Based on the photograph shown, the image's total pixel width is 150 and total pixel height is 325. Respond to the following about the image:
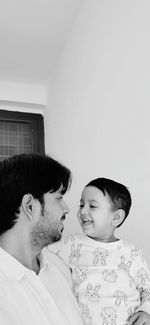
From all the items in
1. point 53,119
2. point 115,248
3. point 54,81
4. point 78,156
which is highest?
point 54,81

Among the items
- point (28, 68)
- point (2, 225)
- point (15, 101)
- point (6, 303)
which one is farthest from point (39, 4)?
point (6, 303)

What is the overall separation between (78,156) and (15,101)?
2.41 ft

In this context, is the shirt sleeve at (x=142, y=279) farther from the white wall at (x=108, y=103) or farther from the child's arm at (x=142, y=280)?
the white wall at (x=108, y=103)

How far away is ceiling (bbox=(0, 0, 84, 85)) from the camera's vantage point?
2.20 meters

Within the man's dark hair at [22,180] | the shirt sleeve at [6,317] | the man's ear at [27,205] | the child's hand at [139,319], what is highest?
the man's dark hair at [22,180]

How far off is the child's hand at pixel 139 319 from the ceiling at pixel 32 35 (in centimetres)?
157

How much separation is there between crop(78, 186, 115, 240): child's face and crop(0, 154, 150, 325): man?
0.27 feet

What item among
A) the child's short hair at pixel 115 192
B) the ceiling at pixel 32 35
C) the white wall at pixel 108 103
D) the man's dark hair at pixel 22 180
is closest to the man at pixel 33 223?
the man's dark hair at pixel 22 180

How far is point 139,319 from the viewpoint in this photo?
1200mm

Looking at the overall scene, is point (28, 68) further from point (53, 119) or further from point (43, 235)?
point (43, 235)

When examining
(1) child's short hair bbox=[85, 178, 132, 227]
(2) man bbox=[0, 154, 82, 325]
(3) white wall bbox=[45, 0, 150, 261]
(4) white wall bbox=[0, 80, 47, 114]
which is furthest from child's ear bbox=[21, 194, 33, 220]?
(4) white wall bbox=[0, 80, 47, 114]

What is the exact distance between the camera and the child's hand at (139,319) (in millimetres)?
1193

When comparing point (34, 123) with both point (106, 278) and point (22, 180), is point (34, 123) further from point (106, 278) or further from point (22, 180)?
point (106, 278)

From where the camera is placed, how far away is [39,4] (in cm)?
217
